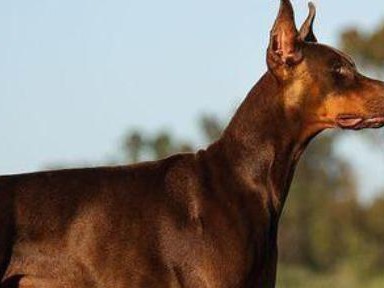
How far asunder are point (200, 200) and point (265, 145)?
78 centimetres

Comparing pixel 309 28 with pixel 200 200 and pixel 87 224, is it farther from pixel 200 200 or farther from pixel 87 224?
pixel 87 224

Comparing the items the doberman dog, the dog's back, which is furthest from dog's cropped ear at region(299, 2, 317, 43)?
the dog's back

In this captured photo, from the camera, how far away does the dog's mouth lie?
11.6 meters

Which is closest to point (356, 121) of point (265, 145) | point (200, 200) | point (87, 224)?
point (265, 145)

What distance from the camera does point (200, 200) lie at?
11648 millimetres

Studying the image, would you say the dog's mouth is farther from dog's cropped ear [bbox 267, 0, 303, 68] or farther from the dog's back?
the dog's back

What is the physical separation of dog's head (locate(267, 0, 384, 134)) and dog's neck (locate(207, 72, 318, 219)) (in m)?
0.10

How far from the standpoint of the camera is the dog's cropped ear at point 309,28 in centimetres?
1215

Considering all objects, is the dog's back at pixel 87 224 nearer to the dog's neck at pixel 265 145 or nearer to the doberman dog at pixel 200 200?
the doberman dog at pixel 200 200

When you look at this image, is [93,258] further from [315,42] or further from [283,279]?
[283,279]

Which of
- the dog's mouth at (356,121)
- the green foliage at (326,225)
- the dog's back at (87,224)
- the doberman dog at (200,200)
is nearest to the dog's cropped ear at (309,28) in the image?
the doberman dog at (200,200)

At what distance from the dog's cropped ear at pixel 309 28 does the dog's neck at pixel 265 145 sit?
56 centimetres

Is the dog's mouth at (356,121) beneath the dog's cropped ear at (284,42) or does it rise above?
beneath

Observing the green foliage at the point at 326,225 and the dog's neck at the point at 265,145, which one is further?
the green foliage at the point at 326,225
